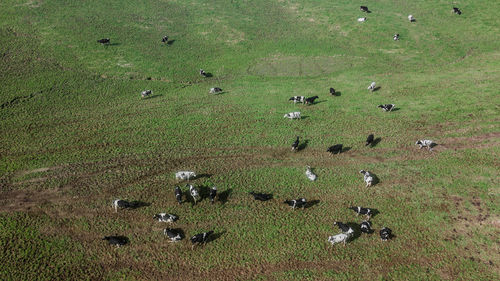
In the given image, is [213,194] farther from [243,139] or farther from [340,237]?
[340,237]

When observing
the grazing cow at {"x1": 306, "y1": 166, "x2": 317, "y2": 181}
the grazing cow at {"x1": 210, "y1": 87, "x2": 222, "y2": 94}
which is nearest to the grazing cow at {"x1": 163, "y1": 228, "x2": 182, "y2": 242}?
the grazing cow at {"x1": 306, "y1": 166, "x2": 317, "y2": 181}

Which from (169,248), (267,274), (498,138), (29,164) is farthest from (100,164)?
(498,138)

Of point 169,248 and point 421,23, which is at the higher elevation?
point 421,23

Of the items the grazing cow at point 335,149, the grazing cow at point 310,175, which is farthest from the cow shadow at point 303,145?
the grazing cow at point 310,175

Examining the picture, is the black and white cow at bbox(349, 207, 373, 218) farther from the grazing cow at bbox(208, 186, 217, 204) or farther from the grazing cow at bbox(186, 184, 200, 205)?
the grazing cow at bbox(186, 184, 200, 205)

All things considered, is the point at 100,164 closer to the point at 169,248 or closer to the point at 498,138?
the point at 169,248

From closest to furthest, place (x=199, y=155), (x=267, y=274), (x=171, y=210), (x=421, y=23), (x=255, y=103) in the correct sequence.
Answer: (x=267, y=274)
(x=171, y=210)
(x=199, y=155)
(x=255, y=103)
(x=421, y=23)
